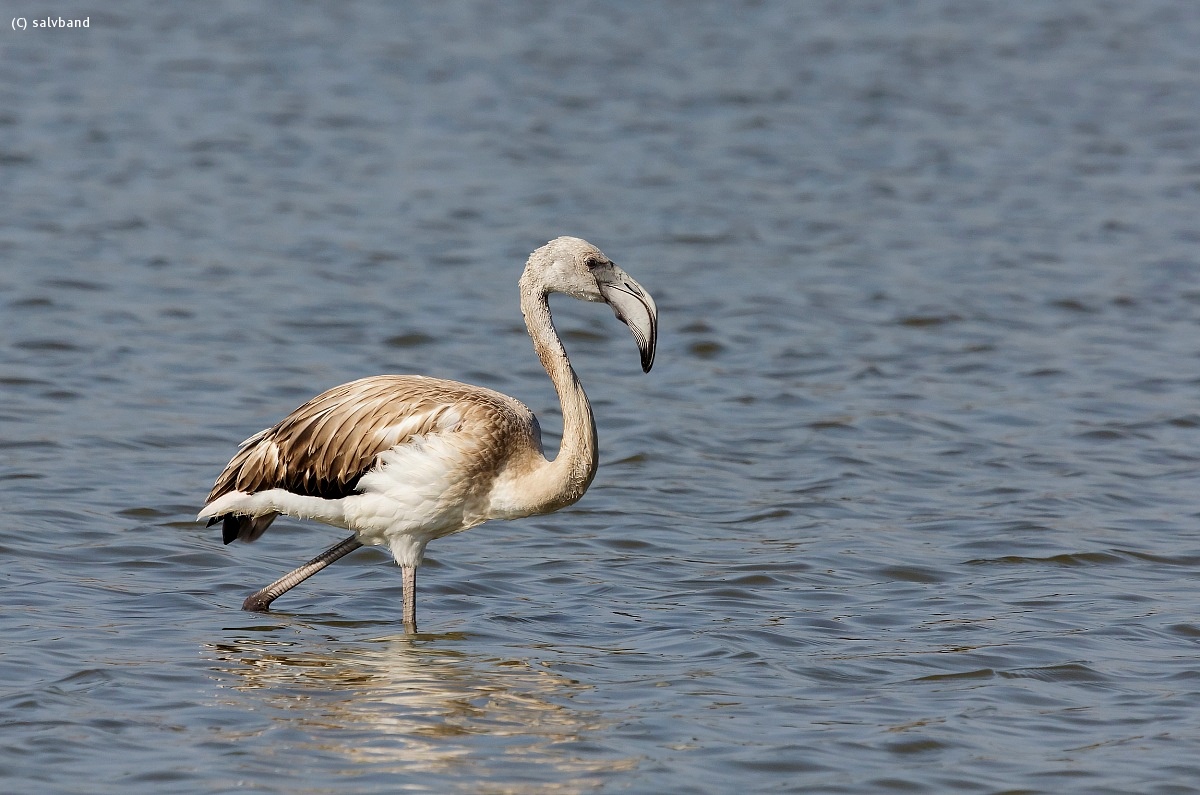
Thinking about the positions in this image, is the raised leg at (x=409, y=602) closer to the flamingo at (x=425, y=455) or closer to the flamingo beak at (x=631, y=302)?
the flamingo at (x=425, y=455)

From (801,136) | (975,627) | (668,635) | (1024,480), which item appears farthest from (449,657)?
(801,136)

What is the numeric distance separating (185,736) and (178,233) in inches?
417

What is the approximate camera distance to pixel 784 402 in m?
13.4

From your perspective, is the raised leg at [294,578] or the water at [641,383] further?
the raised leg at [294,578]

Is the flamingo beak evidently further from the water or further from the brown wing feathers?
the water

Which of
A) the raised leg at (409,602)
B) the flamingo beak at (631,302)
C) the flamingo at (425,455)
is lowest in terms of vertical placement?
the raised leg at (409,602)

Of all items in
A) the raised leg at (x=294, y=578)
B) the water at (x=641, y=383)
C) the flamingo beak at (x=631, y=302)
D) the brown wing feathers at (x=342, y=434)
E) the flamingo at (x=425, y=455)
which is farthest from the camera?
the raised leg at (x=294, y=578)

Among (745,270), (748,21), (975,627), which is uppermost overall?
(748,21)

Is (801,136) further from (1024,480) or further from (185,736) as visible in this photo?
(185,736)

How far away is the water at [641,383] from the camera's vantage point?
741 cm

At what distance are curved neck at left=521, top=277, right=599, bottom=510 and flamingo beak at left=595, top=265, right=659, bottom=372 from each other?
1.09ft

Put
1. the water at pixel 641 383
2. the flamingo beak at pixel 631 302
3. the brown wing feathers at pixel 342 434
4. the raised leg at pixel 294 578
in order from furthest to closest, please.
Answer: the raised leg at pixel 294 578 → the flamingo beak at pixel 631 302 → the brown wing feathers at pixel 342 434 → the water at pixel 641 383

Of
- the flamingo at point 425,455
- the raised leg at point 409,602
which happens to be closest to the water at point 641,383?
the raised leg at point 409,602

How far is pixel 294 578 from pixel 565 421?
1.64m
